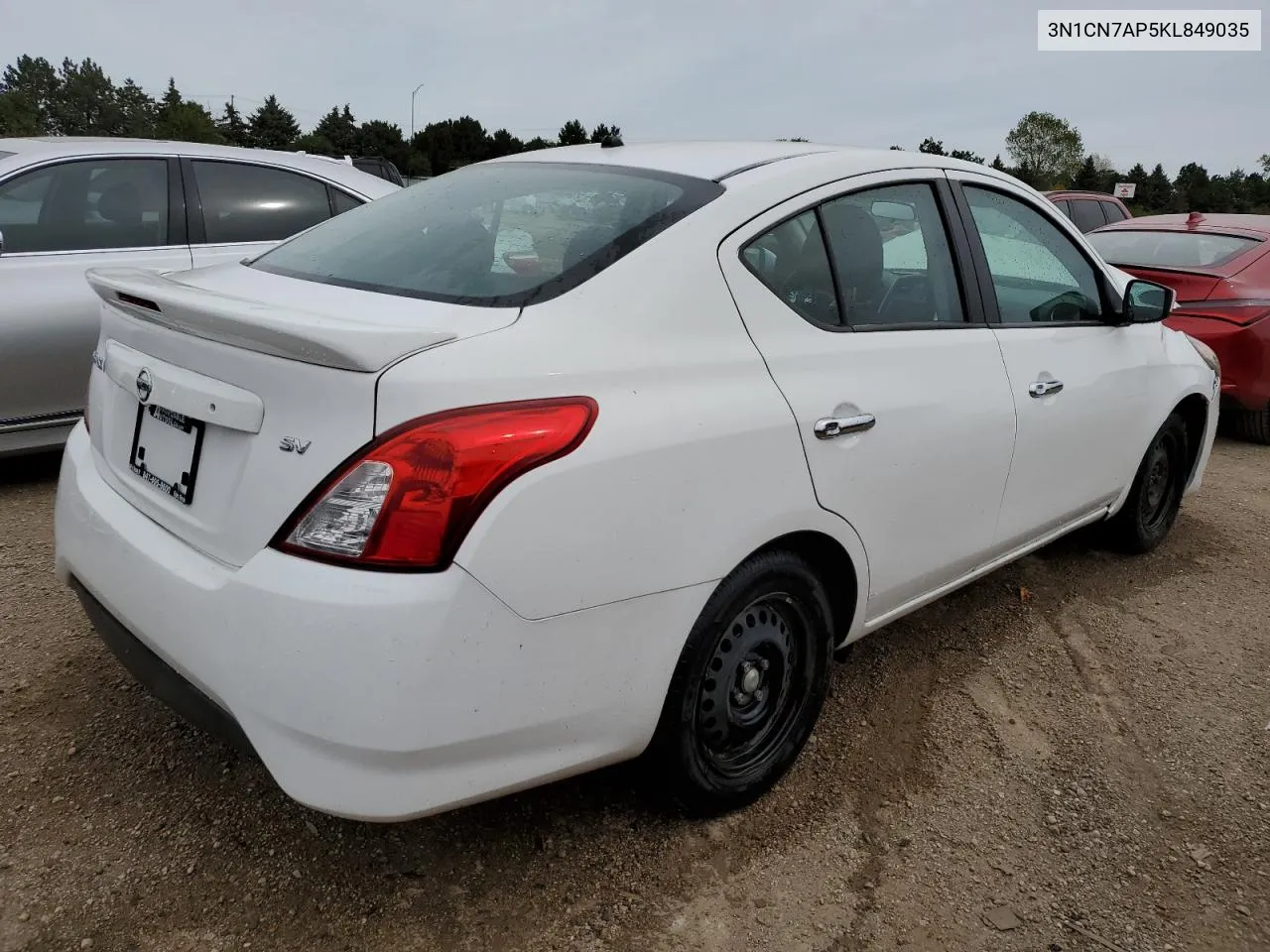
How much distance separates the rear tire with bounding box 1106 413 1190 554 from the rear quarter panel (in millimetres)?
2337

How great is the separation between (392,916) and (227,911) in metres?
0.33

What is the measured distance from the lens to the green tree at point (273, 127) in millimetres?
75562

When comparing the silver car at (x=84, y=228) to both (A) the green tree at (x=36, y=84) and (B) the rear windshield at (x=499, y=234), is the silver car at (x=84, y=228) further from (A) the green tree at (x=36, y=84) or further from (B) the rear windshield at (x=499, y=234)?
(A) the green tree at (x=36, y=84)

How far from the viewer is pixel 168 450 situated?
188 cm

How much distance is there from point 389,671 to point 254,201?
13.3ft

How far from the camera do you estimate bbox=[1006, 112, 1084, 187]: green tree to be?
67375 millimetres

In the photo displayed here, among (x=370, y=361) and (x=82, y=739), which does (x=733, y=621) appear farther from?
(x=82, y=739)

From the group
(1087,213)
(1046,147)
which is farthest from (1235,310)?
(1046,147)

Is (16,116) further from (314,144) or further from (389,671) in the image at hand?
(389,671)

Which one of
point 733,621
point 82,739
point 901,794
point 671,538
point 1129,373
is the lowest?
point 901,794

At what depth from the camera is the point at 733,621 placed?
2088 mm

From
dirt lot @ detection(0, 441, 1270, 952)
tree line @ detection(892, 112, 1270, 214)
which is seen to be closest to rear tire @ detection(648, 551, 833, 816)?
dirt lot @ detection(0, 441, 1270, 952)

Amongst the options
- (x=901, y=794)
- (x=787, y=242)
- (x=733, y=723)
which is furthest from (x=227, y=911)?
(x=787, y=242)

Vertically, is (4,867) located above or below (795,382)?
below
